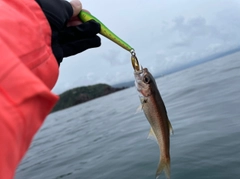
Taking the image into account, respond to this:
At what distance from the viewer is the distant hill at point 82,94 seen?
114 meters

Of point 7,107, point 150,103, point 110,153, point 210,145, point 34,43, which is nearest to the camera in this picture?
point 7,107

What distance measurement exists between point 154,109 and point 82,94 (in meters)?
114

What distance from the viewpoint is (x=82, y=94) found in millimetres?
117188

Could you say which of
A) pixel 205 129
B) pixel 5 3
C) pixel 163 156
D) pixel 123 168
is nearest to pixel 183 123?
pixel 205 129

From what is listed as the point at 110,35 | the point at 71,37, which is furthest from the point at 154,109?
the point at 71,37

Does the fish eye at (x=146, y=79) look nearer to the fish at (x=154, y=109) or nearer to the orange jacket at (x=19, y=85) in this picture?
the fish at (x=154, y=109)

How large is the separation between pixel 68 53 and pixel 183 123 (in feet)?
28.9

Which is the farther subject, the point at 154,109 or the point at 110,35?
the point at 154,109

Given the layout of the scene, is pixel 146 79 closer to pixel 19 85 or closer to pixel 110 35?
pixel 110 35

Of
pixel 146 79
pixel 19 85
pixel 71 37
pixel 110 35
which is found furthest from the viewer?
pixel 146 79

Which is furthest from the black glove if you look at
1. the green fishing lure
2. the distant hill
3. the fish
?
the distant hill

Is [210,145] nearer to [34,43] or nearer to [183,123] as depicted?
[183,123]

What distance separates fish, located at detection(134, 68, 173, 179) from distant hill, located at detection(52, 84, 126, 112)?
10765cm

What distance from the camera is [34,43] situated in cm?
130
